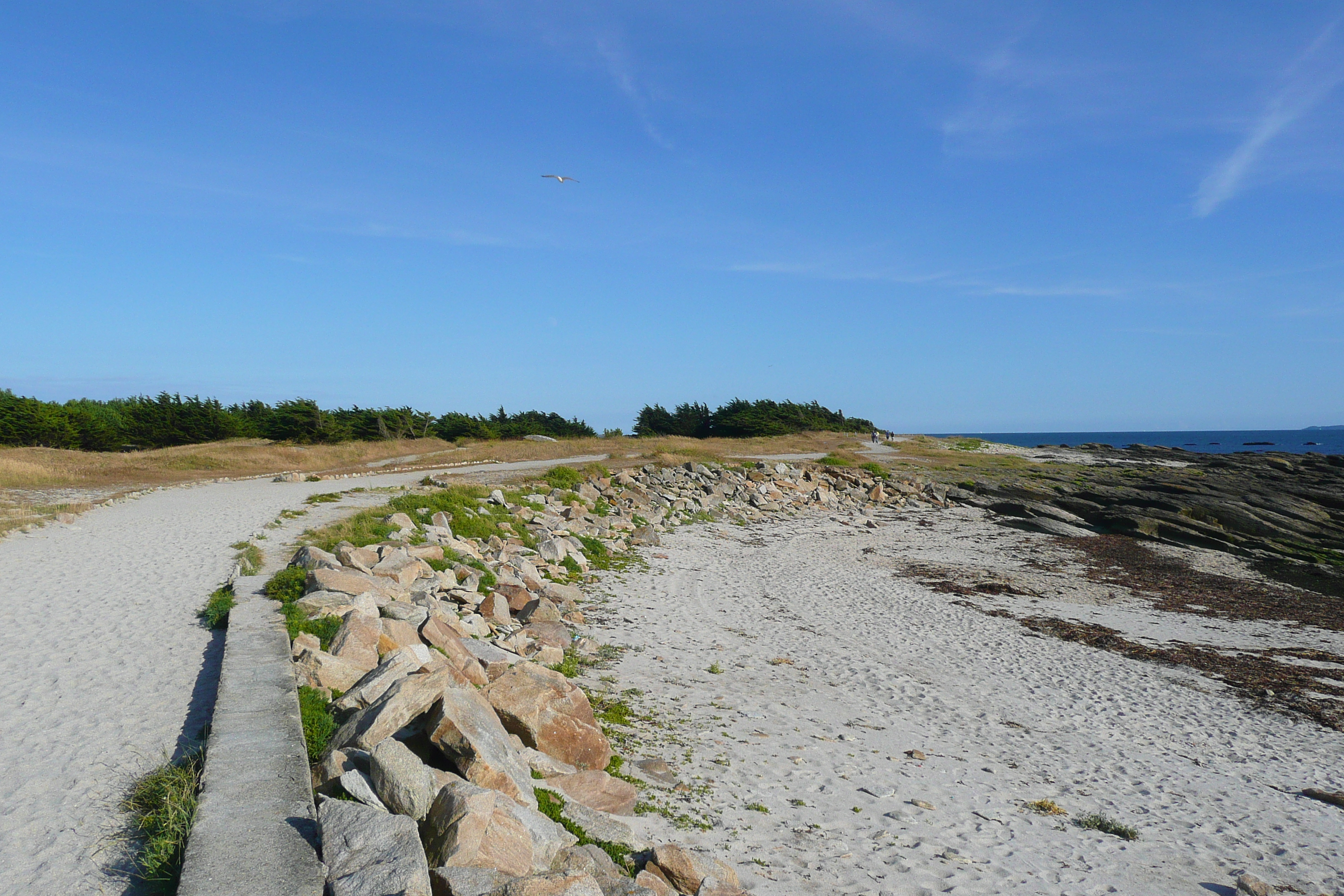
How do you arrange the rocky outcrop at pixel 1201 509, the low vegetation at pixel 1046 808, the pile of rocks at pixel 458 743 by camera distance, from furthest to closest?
the rocky outcrop at pixel 1201 509 < the low vegetation at pixel 1046 808 < the pile of rocks at pixel 458 743

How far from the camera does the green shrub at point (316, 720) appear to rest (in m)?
6.19

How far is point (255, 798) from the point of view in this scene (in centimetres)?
505

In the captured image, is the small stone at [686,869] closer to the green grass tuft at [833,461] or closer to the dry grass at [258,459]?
the dry grass at [258,459]

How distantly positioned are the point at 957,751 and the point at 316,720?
695cm

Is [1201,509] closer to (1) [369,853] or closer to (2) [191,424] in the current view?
(1) [369,853]

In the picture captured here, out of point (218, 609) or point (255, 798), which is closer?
point (255, 798)

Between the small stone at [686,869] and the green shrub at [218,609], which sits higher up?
the green shrub at [218,609]

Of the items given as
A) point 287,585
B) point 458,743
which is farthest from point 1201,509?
point 458,743

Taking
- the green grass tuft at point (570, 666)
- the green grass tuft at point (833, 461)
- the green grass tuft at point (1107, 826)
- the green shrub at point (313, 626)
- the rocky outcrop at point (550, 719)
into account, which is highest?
the green grass tuft at point (833, 461)

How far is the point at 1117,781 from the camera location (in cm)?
860

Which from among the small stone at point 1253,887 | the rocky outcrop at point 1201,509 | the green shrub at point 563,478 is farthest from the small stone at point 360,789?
the rocky outcrop at point 1201,509

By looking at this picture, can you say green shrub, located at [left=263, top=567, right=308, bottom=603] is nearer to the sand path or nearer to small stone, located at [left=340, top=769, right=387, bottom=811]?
the sand path

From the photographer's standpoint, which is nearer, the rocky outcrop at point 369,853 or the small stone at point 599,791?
the rocky outcrop at point 369,853

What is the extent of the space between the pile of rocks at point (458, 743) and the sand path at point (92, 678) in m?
1.20
